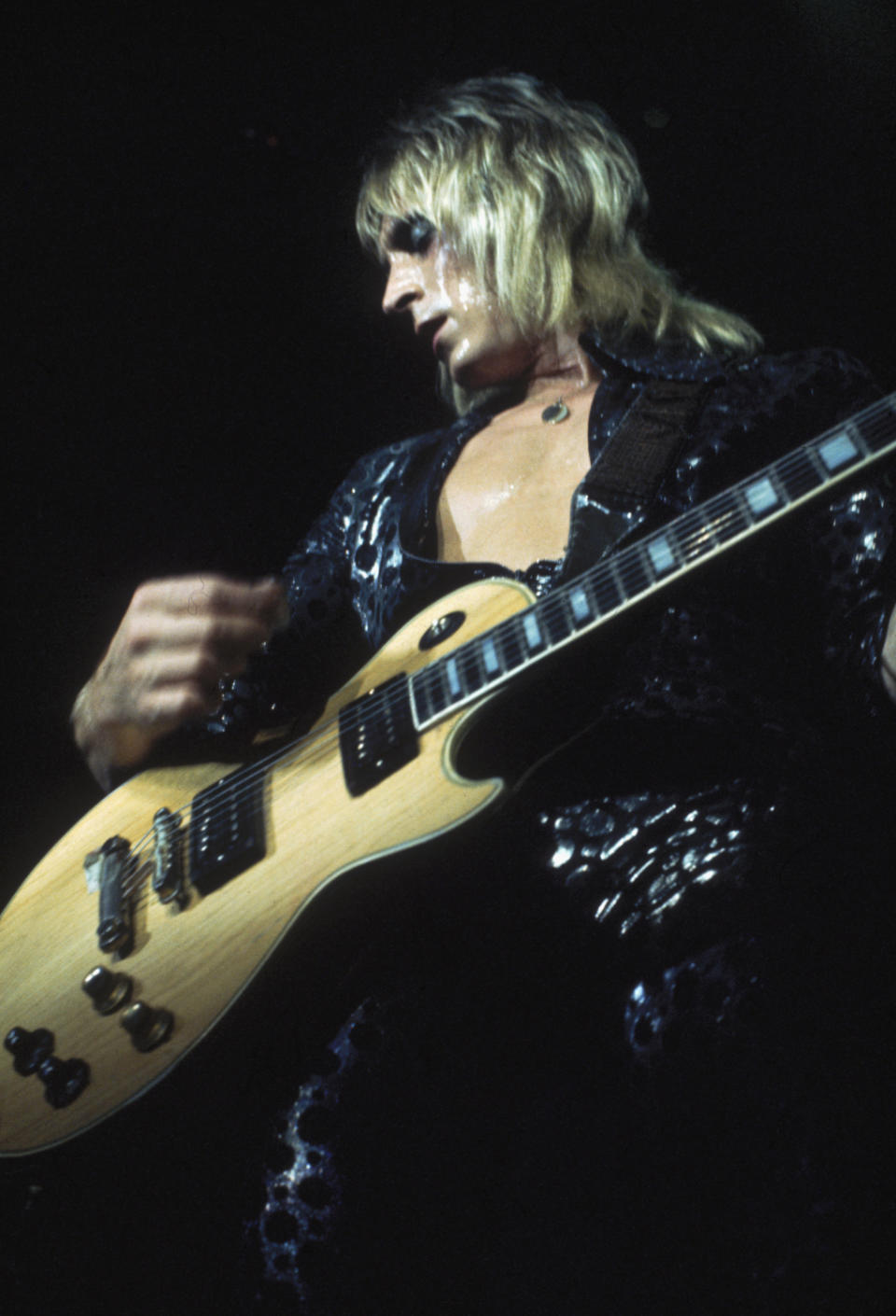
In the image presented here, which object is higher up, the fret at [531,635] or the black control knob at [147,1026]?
the fret at [531,635]

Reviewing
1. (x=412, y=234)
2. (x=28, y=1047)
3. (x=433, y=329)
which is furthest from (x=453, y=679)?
(x=412, y=234)

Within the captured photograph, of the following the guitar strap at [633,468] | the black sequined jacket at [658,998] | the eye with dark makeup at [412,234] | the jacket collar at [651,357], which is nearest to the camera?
the black sequined jacket at [658,998]

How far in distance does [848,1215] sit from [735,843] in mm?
383

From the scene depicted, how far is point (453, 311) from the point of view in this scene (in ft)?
6.04

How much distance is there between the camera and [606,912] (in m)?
1.05

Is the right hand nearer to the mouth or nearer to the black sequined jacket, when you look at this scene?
the black sequined jacket

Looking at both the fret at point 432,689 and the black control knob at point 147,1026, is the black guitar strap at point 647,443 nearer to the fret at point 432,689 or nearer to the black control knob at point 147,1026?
the fret at point 432,689

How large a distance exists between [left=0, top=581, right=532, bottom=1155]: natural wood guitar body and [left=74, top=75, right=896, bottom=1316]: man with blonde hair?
7 centimetres

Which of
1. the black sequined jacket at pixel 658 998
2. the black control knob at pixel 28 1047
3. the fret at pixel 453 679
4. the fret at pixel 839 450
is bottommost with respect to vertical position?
the black sequined jacket at pixel 658 998

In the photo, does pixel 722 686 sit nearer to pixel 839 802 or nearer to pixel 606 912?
pixel 839 802

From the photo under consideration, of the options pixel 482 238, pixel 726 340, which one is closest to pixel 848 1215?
pixel 726 340

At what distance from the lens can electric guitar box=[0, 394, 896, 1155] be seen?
0.99 m

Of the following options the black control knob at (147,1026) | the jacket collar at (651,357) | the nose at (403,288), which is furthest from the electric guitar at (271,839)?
the nose at (403,288)

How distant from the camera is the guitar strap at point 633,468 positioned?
1245 mm
